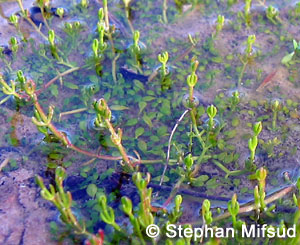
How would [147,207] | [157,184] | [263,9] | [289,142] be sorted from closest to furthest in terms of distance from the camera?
[147,207], [157,184], [289,142], [263,9]

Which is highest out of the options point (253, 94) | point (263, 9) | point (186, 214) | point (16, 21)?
point (16, 21)

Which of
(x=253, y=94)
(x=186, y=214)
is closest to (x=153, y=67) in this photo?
(x=253, y=94)

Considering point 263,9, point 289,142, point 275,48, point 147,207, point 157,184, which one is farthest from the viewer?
point 263,9

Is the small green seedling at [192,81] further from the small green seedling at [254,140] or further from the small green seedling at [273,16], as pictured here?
the small green seedling at [273,16]

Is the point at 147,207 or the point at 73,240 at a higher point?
the point at 147,207

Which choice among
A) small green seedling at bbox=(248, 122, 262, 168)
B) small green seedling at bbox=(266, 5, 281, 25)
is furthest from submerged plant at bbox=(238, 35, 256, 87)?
small green seedling at bbox=(248, 122, 262, 168)

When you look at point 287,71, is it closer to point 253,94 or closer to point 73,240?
point 253,94

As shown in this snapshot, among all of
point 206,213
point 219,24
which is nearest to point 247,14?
point 219,24

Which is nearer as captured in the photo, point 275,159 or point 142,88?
point 275,159

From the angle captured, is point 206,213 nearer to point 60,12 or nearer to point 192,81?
point 192,81
